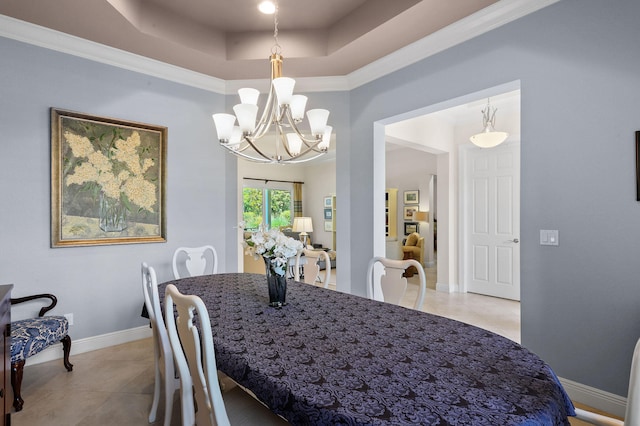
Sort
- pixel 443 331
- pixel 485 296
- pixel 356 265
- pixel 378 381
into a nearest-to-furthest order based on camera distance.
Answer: pixel 378 381, pixel 443 331, pixel 356 265, pixel 485 296

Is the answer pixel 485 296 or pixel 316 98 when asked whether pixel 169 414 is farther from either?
pixel 485 296

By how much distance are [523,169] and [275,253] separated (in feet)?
6.35

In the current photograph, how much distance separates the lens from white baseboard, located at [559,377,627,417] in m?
2.01

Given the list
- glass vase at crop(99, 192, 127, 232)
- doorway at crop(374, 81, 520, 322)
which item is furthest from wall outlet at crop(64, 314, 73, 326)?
doorway at crop(374, 81, 520, 322)

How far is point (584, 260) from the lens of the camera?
2.14 metres

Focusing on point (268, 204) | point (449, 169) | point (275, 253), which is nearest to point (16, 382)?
point (275, 253)

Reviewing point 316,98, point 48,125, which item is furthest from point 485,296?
point 48,125

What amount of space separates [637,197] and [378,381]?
2016 mm

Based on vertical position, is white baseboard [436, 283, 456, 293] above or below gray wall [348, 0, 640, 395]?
below

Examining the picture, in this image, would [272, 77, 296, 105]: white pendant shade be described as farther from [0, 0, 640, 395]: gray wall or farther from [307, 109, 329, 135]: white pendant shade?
[0, 0, 640, 395]: gray wall

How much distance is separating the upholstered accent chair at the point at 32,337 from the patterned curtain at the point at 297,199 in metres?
6.79

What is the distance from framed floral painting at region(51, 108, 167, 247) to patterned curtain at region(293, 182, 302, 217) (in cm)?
596

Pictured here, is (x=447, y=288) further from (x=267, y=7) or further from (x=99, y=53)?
(x=99, y=53)

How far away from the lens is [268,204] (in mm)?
8883
